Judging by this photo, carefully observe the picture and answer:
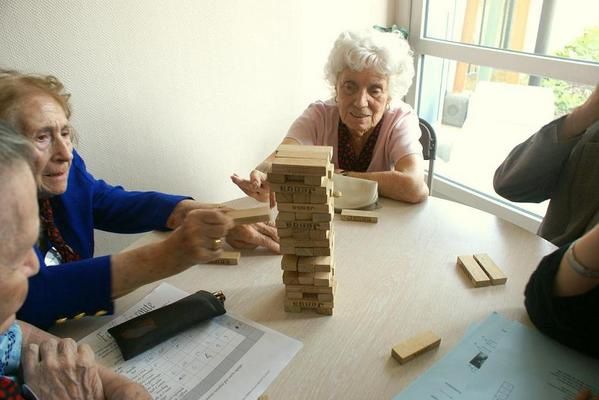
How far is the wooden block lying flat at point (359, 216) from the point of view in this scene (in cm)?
162

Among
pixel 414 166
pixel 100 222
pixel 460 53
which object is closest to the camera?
pixel 100 222

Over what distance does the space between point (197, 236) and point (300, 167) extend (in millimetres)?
347

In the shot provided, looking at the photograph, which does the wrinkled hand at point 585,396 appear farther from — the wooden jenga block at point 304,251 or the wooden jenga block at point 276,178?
the wooden jenga block at point 276,178

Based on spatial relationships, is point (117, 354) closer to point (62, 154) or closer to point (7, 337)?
point (7, 337)

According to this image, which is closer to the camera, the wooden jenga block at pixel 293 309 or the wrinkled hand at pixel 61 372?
the wrinkled hand at pixel 61 372

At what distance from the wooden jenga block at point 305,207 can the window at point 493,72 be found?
1886 millimetres

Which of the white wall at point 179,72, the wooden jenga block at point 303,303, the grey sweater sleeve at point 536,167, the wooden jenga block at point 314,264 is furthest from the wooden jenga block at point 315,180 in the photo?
the white wall at point 179,72

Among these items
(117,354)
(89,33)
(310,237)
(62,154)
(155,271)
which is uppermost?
(89,33)

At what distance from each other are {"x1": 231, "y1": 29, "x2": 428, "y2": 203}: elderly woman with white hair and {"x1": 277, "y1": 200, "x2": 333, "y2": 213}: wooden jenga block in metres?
0.67

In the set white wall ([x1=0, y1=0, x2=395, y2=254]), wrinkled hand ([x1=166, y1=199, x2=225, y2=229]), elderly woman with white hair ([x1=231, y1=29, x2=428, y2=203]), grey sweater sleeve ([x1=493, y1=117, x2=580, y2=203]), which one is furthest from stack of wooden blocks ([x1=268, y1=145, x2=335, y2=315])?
white wall ([x1=0, y1=0, x2=395, y2=254])

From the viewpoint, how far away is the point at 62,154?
4.40 feet

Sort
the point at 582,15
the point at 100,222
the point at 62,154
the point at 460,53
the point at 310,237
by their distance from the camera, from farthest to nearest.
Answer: the point at 460,53 < the point at 582,15 < the point at 100,222 < the point at 62,154 < the point at 310,237

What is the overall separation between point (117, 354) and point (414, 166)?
50.8 inches

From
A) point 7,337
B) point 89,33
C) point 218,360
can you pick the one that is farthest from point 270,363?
point 89,33
